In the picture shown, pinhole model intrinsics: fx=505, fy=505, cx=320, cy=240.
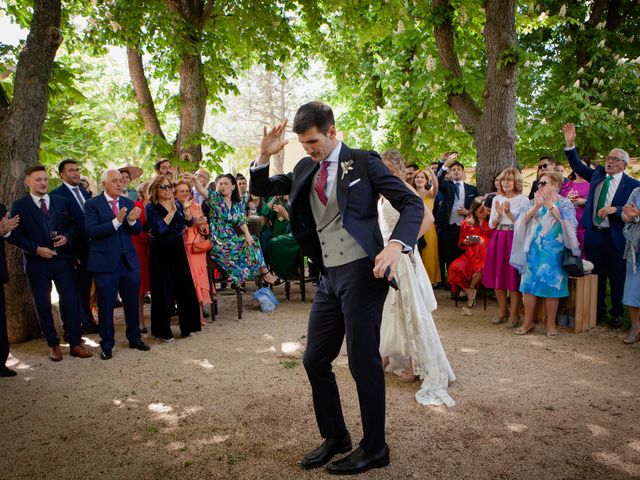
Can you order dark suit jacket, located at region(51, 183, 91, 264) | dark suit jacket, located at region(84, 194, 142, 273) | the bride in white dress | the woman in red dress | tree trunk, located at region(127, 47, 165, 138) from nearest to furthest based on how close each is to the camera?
the bride in white dress < dark suit jacket, located at region(84, 194, 142, 273) < dark suit jacket, located at region(51, 183, 91, 264) < the woman in red dress < tree trunk, located at region(127, 47, 165, 138)

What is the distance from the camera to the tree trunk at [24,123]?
6422 mm

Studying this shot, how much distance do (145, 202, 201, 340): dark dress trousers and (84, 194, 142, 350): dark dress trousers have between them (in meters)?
0.41

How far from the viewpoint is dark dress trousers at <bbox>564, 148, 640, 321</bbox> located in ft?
20.9

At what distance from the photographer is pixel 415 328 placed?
452 cm

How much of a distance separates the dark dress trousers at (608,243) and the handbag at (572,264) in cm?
72

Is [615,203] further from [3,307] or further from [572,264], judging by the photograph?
[3,307]

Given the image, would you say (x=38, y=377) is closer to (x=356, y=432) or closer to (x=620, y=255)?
Answer: (x=356, y=432)

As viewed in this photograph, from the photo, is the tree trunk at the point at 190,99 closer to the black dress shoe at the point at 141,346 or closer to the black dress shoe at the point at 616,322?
the black dress shoe at the point at 141,346

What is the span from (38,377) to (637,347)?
6.51 m

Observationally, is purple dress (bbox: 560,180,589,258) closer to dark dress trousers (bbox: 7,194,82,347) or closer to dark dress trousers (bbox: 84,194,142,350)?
dark dress trousers (bbox: 84,194,142,350)

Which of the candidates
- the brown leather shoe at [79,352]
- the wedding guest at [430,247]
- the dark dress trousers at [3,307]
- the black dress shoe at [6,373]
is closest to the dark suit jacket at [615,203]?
the wedding guest at [430,247]

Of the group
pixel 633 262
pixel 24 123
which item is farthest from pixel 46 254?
pixel 633 262

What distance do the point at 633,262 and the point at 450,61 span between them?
537 centimetres

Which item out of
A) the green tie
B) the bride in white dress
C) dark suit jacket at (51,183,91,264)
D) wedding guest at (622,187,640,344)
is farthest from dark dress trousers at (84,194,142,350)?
the green tie
